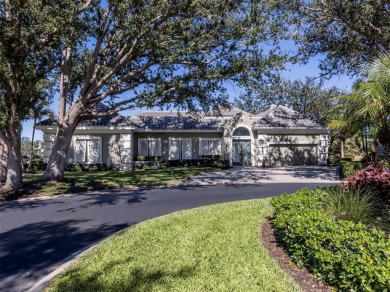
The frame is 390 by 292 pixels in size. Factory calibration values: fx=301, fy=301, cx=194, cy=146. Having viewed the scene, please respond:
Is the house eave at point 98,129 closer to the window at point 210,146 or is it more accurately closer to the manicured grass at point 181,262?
the window at point 210,146

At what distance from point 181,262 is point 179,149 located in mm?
23720

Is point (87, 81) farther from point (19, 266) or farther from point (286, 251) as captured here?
point (286, 251)

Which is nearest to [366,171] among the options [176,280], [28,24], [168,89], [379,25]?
[176,280]

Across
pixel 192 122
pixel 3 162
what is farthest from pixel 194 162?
pixel 3 162

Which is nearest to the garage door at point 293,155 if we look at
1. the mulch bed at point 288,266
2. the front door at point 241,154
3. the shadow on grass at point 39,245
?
the front door at point 241,154

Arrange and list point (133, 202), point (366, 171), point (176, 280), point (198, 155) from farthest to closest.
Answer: point (198, 155)
point (133, 202)
point (366, 171)
point (176, 280)

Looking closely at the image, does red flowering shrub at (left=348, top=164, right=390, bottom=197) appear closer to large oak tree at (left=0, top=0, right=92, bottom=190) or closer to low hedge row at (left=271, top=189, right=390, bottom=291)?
low hedge row at (left=271, top=189, right=390, bottom=291)

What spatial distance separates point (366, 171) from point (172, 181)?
429 inches

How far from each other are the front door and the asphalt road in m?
14.1

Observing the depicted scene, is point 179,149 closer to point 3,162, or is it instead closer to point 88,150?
point 88,150

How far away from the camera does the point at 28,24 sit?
12.3m

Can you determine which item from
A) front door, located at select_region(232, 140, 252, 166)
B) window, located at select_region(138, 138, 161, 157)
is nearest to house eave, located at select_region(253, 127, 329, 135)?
front door, located at select_region(232, 140, 252, 166)

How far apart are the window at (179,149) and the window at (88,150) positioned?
6.61m

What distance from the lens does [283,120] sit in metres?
28.7
